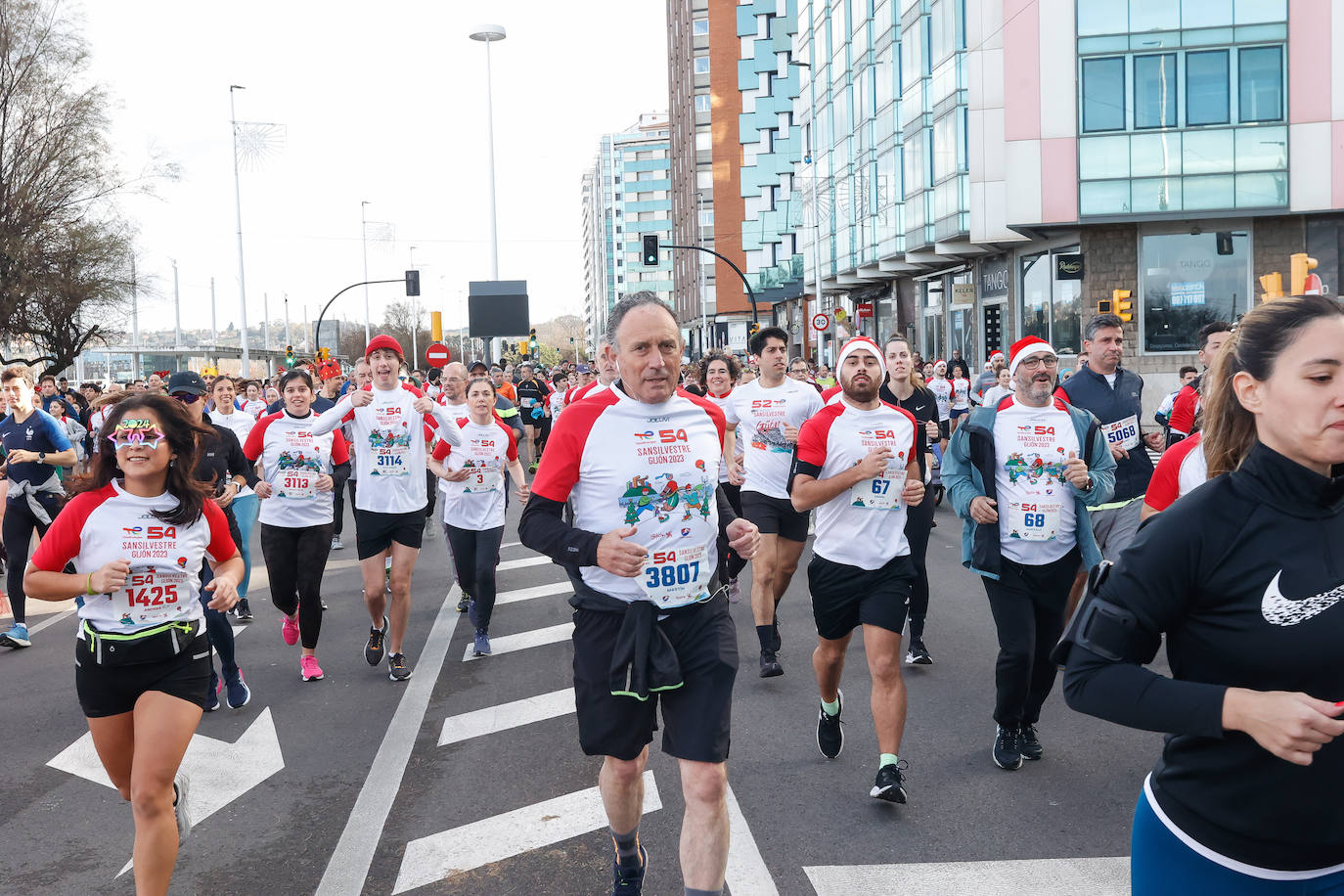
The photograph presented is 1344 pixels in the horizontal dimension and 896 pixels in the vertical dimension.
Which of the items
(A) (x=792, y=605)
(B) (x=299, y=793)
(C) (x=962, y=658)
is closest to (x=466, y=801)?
(B) (x=299, y=793)

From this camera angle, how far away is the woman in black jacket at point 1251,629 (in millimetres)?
2174

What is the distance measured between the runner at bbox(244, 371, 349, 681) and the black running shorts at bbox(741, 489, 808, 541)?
9.35 feet

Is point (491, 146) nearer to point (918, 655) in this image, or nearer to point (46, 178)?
point (46, 178)

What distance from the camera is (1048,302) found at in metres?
30.2

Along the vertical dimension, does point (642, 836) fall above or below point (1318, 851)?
below

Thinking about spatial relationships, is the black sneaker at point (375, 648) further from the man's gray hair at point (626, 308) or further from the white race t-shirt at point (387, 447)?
the man's gray hair at point (626, 308)

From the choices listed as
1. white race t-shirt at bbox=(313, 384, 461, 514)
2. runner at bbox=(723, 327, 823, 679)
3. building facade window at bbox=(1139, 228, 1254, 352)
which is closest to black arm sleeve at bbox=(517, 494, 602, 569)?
runner at bbox=(723, 327, 823, 679)

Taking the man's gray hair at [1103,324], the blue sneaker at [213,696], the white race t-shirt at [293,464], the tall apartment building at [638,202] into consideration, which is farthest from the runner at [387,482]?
the tall apartment building at [638,202]

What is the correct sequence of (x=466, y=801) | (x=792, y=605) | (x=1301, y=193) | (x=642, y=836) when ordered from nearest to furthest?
(x=642, y=836) → (x=466, y=801) → (x=792, y=605) → (x=1301, y=193)

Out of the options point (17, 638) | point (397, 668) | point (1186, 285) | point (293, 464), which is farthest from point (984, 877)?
point (1186, 285)

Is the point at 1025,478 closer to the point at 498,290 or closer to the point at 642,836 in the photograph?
the point at 642,836

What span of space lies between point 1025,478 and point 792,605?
435cm

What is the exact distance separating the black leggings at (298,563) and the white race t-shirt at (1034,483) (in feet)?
14.6

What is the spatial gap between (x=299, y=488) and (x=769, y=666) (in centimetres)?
334
